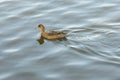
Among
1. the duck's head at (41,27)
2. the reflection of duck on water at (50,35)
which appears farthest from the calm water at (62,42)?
the duck's head at (41,27)

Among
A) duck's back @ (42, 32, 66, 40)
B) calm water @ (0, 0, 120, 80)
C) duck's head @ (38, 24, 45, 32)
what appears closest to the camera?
calm water @ (0, 0, 120, 80)

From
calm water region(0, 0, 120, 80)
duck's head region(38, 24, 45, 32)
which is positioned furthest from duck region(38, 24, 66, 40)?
calm water region(0, 0, 120, 80)

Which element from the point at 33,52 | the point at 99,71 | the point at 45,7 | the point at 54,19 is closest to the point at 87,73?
the point at 99,71

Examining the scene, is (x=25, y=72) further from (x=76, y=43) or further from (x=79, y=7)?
(x=79, y=7)

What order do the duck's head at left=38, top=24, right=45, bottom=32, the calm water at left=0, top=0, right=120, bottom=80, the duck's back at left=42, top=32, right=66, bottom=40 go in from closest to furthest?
the calm water at left=0, top=0, right=120, bottom=80, the duck's back at left=42, top=32, right=66, bottom=40, the duck's head at left=38, top=24, right=45, bottom=32

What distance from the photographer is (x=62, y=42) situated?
43.2 ft

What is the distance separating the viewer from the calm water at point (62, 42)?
11.6 m

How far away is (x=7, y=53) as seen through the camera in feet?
42.4

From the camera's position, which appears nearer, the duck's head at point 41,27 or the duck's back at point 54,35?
the duck's back at point 54,35

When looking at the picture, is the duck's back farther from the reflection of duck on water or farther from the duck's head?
the duck's head

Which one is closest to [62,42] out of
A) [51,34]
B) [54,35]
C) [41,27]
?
[54,35]

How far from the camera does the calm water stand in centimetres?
1162

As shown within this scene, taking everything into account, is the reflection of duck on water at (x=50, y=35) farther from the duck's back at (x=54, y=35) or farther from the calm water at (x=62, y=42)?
the calm water at (x=62, y=42)

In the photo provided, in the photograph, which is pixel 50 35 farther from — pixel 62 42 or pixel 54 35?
pixel 62 42
